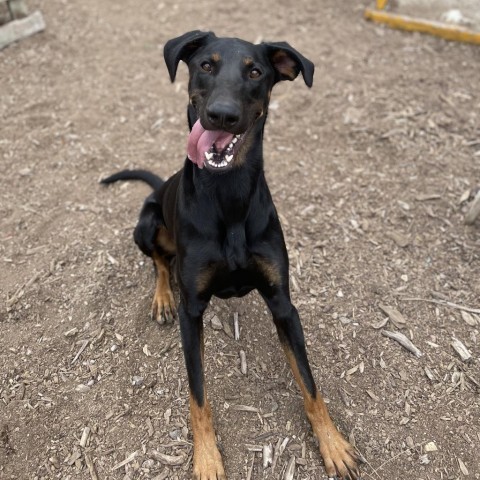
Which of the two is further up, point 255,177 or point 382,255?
point 255,177

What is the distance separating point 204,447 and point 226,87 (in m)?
1.92

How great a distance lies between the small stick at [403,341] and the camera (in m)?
3.48

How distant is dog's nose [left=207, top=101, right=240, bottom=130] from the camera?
8.09 feet

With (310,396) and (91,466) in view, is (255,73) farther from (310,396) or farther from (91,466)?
(91,466)

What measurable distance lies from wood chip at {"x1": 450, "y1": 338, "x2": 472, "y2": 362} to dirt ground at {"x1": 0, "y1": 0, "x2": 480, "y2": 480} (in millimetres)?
50

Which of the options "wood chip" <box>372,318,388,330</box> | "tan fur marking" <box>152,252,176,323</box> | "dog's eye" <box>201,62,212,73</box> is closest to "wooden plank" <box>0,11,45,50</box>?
"tan fur marking" <box>152,252,176,323</box>

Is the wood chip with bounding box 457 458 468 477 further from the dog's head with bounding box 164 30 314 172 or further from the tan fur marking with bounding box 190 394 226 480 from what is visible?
the dog's head with bounding box 164 30 314 172

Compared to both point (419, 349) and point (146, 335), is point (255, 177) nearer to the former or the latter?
point (146, 335)

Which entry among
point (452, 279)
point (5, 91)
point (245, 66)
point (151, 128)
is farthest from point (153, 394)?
point (5, 91)

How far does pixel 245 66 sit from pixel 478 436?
97.9 inches

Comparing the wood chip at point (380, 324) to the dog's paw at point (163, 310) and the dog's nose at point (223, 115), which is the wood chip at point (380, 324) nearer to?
the dog's paw at point (163, 310)

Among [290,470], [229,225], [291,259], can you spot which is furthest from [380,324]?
[229,225]

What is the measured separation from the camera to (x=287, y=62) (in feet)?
9.75

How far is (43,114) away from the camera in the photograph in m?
5.28
